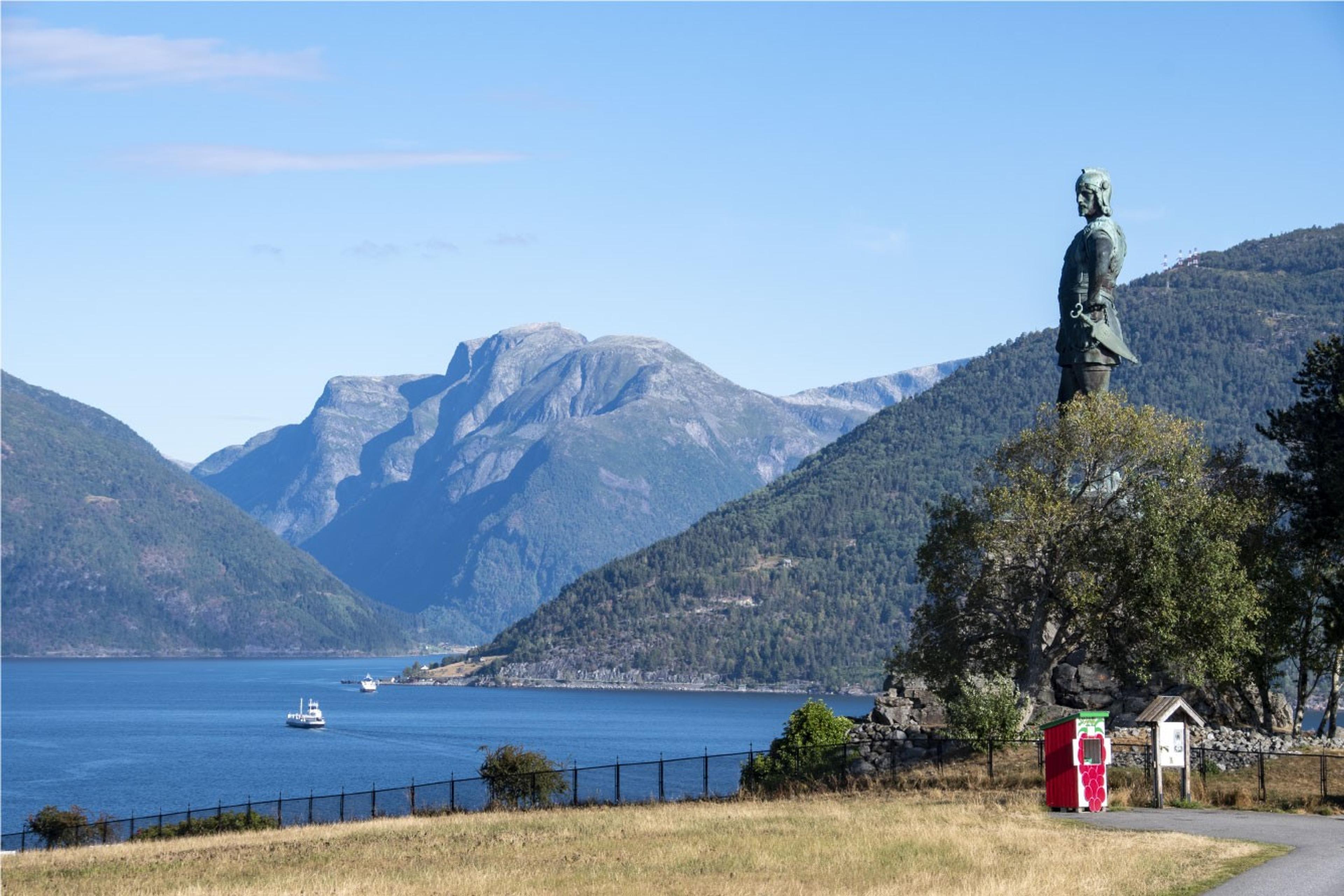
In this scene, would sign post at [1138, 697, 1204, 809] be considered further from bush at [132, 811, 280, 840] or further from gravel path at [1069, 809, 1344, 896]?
bush at [132, 811, 280, 840]

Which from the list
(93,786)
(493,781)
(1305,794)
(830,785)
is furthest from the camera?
(93,786)

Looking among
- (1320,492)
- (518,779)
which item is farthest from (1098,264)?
(518,779)

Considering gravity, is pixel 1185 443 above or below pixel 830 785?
above

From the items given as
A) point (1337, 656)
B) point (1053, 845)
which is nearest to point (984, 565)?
point (1337, 656)

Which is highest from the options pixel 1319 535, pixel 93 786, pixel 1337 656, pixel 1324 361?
pixel 1324 361

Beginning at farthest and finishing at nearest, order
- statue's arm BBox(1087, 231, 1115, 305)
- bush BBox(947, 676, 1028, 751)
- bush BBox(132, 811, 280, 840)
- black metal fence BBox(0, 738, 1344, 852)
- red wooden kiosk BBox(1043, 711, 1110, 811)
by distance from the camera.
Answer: bush BBox(132, 811, 280, 840), statue's arm BBox(1087, 231, 1115, 305), bush BBox(947, 676, 1028, 751), black metal fence BBox(0, 738, 1344, 852), red wooden kiosk BBox(1043, 711, 1110, 811)

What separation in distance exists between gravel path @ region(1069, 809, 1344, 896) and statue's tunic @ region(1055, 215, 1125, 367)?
19.9m

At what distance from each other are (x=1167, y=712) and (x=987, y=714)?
898 centimetres

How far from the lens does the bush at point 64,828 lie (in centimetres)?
7200

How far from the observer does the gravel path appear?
28625 mm

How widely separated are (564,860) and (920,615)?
23214 millimetres

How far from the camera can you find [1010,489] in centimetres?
5300

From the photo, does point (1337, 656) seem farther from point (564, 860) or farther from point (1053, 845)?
point (564, 860)

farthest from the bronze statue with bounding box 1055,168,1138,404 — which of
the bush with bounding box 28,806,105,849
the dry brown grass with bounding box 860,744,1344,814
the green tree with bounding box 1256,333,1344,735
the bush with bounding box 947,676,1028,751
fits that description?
the bush with bounding box 28,806,105,849
